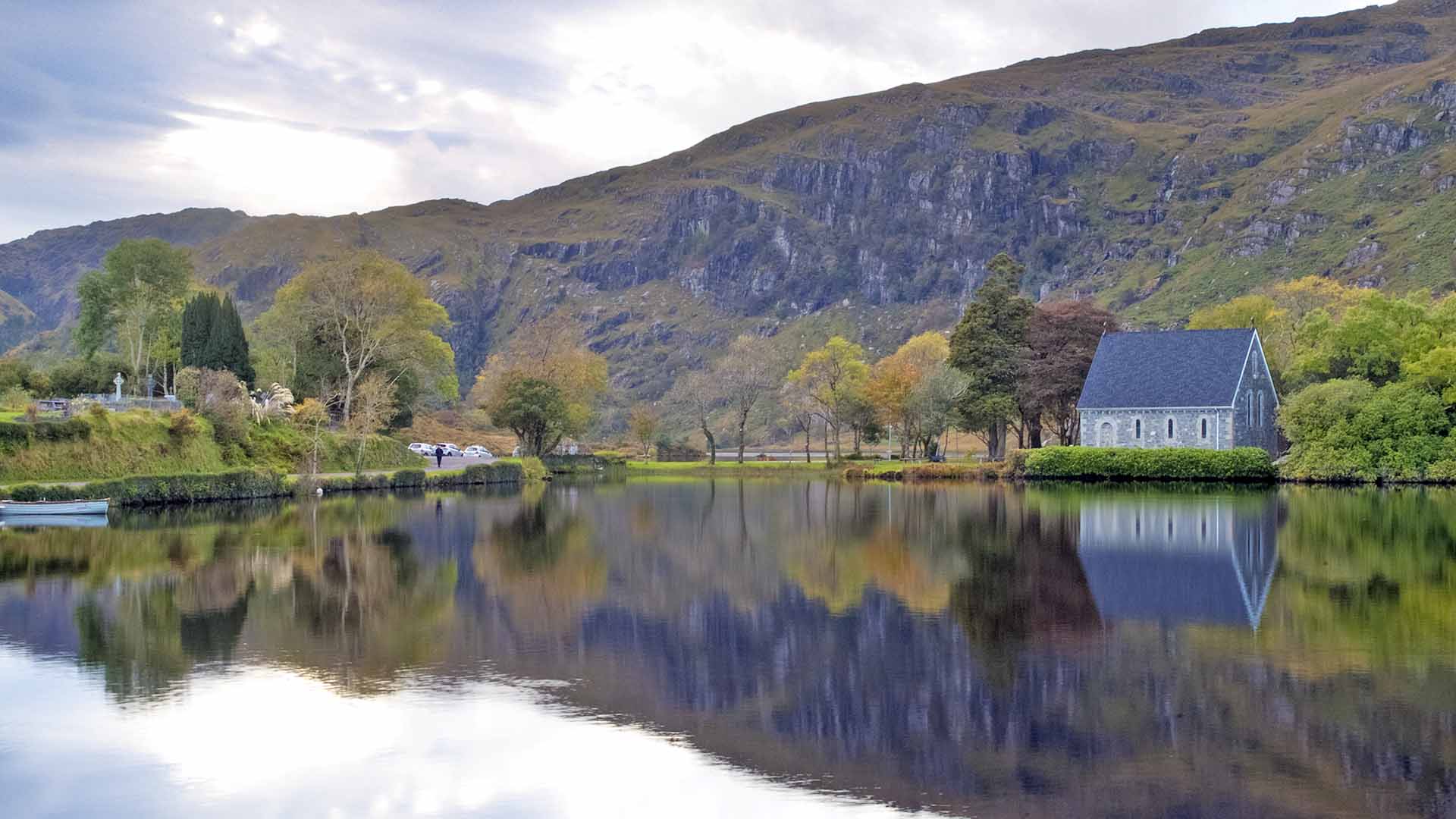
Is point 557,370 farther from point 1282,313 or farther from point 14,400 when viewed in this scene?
point 1282,313

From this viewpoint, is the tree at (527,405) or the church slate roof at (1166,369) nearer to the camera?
the church slate roof at (1166,369)

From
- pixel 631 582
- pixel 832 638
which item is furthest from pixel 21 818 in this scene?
pixel 631 582

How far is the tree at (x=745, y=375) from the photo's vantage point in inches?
3482

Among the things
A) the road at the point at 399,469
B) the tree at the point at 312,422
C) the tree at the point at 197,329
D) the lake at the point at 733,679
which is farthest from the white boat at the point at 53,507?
the tree at the point at 197,329

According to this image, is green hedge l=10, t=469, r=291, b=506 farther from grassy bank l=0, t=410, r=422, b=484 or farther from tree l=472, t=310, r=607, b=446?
tree l=472, t=310, r=607, b=446

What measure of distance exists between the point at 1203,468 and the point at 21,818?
6164 cm

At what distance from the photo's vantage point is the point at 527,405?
7462 centimetres

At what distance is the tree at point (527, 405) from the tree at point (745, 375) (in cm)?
1547

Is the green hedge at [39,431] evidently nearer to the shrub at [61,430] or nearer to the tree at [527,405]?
the shrub at [61,430]

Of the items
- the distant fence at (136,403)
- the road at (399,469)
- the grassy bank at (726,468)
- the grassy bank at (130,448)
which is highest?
the distant fence at (136,403)

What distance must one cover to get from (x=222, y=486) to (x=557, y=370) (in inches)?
1402

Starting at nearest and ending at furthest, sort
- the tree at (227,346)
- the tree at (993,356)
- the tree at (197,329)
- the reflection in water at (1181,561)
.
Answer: the reflection in water at (1181,561) → the tree at (227,346) → the tree at (197,329) → the tree at (993,356)

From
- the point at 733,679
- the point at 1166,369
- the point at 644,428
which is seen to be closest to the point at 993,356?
the point at 1166,369

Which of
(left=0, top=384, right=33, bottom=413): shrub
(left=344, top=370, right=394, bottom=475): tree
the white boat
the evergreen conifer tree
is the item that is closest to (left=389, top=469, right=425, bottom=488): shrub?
(left=344, top=370, right=394, bottom=475): tree
